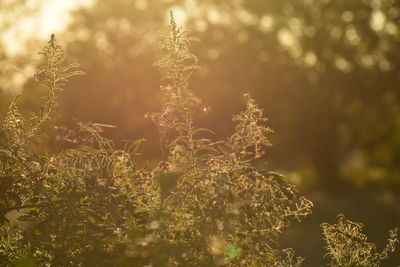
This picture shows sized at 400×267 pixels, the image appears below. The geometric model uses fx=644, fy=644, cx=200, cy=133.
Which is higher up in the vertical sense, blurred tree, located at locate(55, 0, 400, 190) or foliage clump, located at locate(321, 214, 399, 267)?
blurred tree, located at locate(55, 0, 400, 190)

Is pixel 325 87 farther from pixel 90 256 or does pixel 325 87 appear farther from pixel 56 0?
pixel 90 256

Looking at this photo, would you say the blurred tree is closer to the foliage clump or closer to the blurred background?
the blurred background

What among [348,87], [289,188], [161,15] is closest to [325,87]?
[348,87]

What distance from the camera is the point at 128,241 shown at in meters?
2.27

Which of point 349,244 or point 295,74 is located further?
point 295,74

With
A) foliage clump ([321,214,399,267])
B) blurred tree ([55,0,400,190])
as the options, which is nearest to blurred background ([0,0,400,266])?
blurred tree ([55,0,400,190])

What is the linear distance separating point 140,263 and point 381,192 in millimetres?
34195

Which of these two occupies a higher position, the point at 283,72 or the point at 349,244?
the point at 283,72

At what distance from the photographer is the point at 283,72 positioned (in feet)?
124

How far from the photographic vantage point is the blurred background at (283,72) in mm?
35219

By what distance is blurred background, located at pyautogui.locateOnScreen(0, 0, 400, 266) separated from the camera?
35.2m

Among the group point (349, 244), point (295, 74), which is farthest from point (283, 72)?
point (349, 244)

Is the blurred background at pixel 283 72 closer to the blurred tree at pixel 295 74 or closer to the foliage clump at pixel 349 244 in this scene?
the blurred tree at pixel 295 74

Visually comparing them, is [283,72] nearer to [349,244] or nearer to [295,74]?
[295,74]
